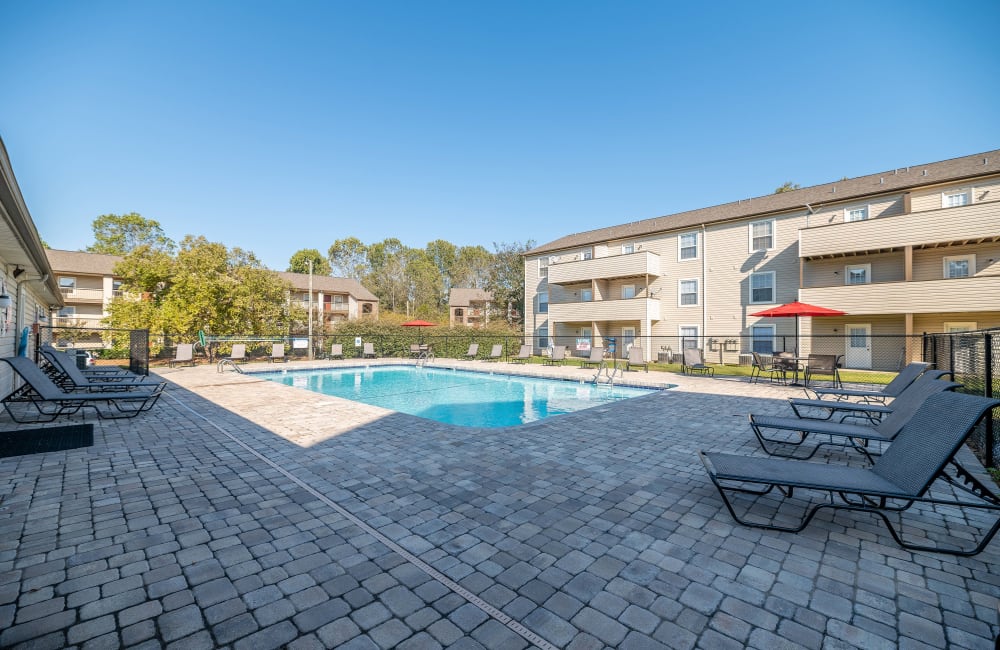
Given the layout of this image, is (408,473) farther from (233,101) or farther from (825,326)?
(825,326)

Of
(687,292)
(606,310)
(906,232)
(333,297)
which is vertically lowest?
(606,310)

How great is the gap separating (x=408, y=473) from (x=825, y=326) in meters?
20.1

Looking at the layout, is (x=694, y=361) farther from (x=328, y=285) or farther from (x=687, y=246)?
(x=328, y=285)

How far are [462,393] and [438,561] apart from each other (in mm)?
10507

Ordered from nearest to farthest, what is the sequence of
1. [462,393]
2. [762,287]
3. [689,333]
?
[462,393]
[762,287]
[689,333]

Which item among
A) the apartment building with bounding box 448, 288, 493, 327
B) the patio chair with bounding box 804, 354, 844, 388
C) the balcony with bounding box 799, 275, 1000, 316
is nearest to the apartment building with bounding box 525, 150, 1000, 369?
the balcony with bounding box 799, 275, 1000, 316

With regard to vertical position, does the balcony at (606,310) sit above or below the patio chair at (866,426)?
above

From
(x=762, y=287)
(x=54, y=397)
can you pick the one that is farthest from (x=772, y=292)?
(x=54, y=397)

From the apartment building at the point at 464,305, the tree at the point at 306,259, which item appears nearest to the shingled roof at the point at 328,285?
the apartment building at the point at 464,305

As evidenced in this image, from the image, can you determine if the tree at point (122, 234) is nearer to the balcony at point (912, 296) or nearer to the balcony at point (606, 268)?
the balcony at point (606, 268)

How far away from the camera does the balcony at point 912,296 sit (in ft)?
46.3

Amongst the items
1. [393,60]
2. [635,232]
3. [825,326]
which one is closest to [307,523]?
[393,60]

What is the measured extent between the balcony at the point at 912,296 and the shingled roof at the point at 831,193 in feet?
13.2

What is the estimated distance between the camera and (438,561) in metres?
2.67
